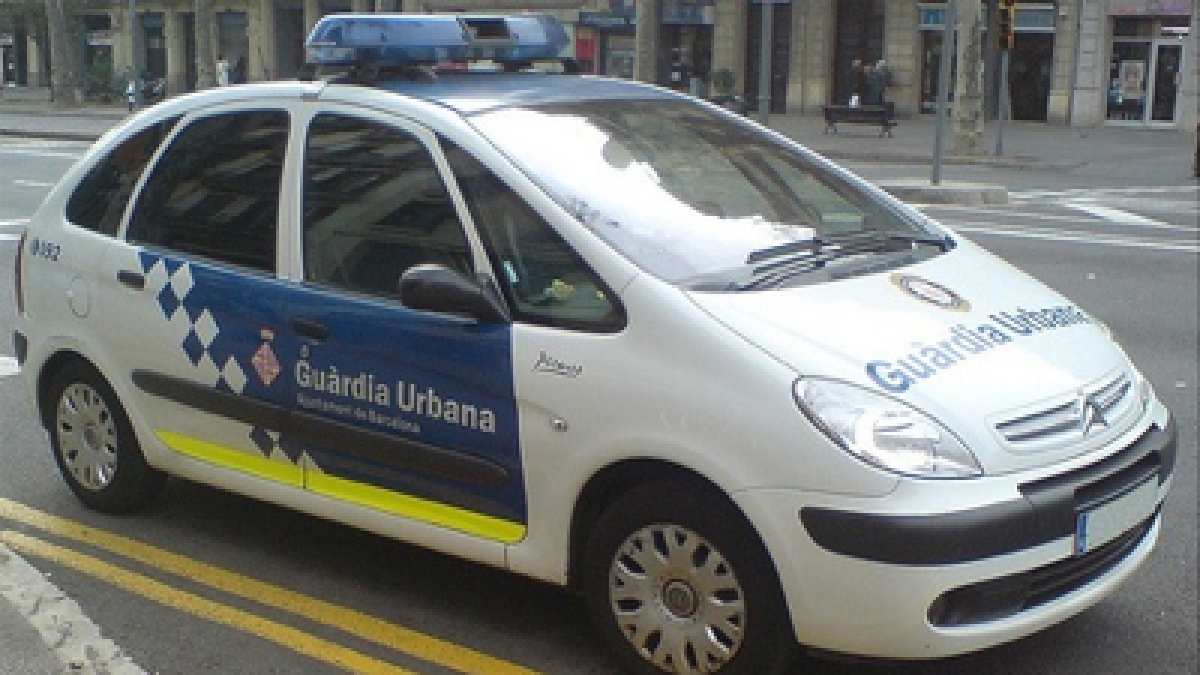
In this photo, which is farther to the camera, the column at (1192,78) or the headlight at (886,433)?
the column at (1192,78)

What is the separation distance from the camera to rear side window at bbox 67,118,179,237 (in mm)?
4965

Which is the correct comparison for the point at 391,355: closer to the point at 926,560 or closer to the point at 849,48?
the point at 926,560

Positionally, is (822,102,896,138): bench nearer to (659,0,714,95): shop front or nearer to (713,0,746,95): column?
(713,0,746,95): column

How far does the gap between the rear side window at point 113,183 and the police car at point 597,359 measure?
0.02 metres

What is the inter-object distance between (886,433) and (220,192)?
2.57m

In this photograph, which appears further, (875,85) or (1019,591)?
(875,85)

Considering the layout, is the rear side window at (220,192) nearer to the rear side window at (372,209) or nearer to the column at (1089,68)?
the rear side window at (372,209)

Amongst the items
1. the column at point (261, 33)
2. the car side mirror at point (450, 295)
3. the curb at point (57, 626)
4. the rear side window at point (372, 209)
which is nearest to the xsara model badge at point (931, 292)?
the car side mirror at point (450, 295)

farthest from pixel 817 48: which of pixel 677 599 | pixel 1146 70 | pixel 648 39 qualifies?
pixel 677 599

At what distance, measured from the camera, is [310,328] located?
166 inches

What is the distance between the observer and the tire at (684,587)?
133 inches

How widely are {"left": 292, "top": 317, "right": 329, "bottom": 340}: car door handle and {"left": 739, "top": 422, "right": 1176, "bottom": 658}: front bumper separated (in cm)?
154

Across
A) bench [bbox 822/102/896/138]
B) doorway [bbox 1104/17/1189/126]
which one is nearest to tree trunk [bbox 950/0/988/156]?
bench [bbox 822/102/896/138]

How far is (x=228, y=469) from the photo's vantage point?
4617 millimetres
